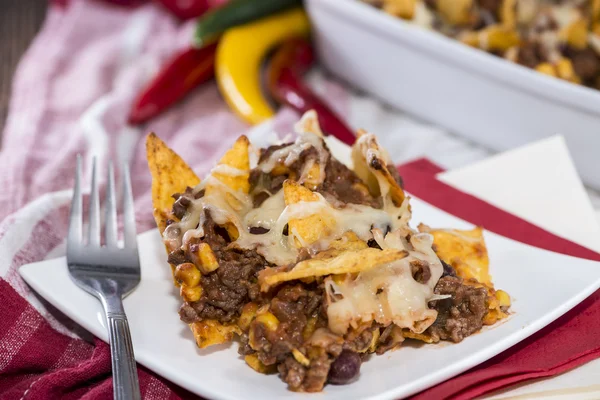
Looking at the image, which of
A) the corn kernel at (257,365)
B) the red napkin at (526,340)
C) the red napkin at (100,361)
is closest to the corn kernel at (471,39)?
the red napkin at (526,340)

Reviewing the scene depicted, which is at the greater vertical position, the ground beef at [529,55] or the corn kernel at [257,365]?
the corn kernel at [257,365]

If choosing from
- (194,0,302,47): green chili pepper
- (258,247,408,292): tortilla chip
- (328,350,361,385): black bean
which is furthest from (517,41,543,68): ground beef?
(328,350,361,385): black bean

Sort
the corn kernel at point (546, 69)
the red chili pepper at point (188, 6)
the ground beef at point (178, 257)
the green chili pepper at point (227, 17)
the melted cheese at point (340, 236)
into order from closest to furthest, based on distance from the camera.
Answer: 1. the melted cheese at point (340, 236)
2. the ground beef at point (178, 257)
3. the corn kernel at point (546, 69)
4. the green chili pepper at point (227, 17)
5. the red chili pepper at point (188, 6)

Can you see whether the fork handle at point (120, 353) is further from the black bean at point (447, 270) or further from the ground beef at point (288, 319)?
the black bean at point (447, 270)

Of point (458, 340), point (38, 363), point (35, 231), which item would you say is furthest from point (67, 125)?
point (458, 340)

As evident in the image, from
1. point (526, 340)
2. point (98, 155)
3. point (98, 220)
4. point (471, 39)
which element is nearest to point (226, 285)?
point (98, 220)
